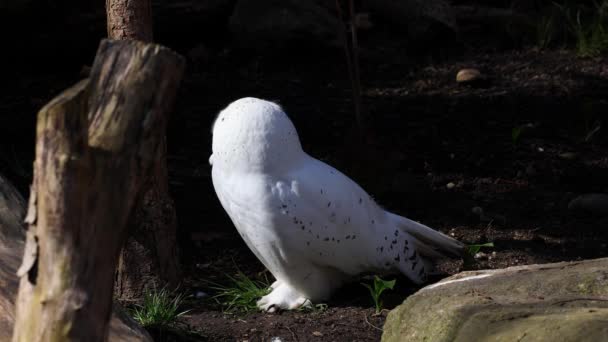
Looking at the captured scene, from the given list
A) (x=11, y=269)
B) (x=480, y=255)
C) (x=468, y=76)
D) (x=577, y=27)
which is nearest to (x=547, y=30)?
(x=577, y=27)

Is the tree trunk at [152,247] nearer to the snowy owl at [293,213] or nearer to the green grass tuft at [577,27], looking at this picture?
the snowy owl at [293,213]

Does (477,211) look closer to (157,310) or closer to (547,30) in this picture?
(157,310)

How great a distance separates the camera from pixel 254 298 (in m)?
4.49

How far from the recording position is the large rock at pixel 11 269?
319cm

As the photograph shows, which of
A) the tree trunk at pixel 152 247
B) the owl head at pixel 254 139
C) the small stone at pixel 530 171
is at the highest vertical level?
the owl head at pixel 254 139

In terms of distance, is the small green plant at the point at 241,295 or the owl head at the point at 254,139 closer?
the owl head at the point at 254,139

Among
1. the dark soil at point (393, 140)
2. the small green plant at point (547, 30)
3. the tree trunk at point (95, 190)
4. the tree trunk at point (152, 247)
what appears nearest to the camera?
the tree trunk at point (95, 190)

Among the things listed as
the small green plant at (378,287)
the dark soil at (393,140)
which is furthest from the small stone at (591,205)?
the small green plant at (378,287)

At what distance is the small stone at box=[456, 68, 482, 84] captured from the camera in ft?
24.3

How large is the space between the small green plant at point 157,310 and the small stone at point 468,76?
382cm

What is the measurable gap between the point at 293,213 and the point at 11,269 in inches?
47.1

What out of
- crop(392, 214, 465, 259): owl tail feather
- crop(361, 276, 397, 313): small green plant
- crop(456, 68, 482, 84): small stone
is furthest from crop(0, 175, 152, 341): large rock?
crop(456, 68, 482, 84): small stone

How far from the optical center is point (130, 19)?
13.5 feet

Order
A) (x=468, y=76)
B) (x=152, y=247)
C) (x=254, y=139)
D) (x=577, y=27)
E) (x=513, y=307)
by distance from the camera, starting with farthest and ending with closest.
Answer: (x=577, y=27), (x=468, y=76), (x=152, y=247), (x=254, y=139), (x=513, y=307)
